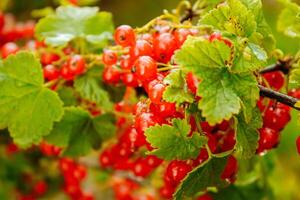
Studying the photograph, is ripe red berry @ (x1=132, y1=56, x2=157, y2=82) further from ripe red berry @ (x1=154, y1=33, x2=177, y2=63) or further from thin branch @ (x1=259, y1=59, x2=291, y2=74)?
thin branch @ (x1=259, y1=59, x2=291, y2=74)

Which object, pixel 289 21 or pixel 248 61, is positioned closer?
pixel 248 61

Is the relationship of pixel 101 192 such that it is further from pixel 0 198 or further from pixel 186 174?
pixel 186 174

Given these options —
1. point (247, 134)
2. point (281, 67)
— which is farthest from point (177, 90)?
point (281, 67)

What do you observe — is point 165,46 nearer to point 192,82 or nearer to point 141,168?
point 192,82

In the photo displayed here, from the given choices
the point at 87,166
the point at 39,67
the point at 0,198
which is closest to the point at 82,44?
the point at 39,67

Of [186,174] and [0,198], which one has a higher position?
[186,174]
